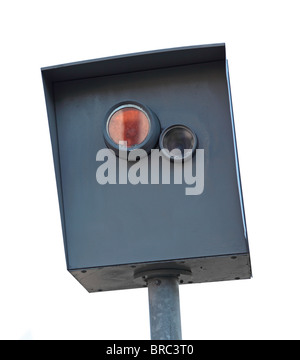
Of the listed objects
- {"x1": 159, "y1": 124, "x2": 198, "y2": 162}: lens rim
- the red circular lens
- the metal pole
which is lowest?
the metal pole

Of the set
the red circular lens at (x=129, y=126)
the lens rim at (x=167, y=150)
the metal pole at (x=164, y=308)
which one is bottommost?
the metal pole at (x=164, y=308)

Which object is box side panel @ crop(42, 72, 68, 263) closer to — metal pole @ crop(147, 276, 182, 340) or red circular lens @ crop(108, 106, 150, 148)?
red circular lens @ crop(108, 106, 150, 148)

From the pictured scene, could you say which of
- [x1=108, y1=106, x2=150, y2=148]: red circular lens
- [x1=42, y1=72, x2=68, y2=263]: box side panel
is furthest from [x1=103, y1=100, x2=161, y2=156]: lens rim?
[x1=42, y1=72, x2=68, y2=263]: box side panel

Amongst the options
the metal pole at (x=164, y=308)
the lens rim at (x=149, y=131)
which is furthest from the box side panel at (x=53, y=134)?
the metal pole at (x=164, y=308)

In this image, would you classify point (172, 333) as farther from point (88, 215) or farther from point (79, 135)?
point (79, 135)

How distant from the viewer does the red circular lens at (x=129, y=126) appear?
8.37 ft

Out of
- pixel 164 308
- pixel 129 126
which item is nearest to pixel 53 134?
pixel 129 126

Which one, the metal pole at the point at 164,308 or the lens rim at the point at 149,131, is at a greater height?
the lens rim at the point at 149,131

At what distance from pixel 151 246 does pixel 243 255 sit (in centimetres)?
29

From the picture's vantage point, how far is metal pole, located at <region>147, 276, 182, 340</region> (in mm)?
2525

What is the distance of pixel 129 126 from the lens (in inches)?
101

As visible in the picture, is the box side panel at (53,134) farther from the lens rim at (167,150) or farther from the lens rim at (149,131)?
the lens rim at (167,150)

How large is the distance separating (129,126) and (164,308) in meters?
0.62

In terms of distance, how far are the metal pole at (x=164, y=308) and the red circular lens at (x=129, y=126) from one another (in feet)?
1.58
